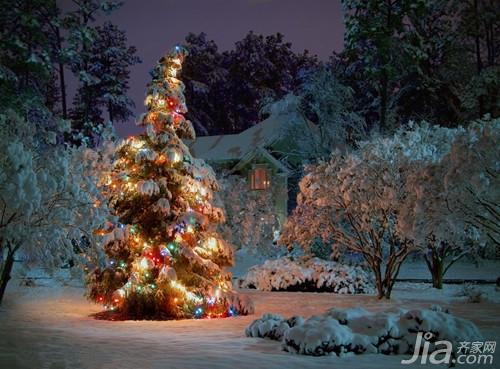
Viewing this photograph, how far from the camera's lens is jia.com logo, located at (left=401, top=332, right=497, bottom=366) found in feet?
29.5

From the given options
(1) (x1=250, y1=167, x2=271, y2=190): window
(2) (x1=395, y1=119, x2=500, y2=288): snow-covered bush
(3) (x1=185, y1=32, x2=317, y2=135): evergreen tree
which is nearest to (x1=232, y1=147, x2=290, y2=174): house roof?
(1) (x1=250, y1=167, x2=271, y2=190): window

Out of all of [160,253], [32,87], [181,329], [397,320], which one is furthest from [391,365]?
[32,87]

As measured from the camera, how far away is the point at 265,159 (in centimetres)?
4038

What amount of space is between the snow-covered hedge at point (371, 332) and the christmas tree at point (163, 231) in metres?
5.05

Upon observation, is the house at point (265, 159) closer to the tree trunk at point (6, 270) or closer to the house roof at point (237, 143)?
the house roof at point (237, 143)

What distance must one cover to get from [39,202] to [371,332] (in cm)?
672

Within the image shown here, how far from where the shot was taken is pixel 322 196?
19609 millimetres

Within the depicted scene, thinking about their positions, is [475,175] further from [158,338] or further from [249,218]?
[249,218]

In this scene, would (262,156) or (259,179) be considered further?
(259,179)

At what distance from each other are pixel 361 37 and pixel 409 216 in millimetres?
21281

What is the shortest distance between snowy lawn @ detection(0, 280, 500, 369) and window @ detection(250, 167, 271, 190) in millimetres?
20937

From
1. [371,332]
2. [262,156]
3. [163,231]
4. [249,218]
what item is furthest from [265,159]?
[371,332]

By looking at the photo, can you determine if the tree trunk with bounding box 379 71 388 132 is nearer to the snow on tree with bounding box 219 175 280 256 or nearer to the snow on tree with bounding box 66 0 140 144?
the snow on tree with bounding box 219 175 280 256

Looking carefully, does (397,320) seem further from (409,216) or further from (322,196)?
(322,196)
